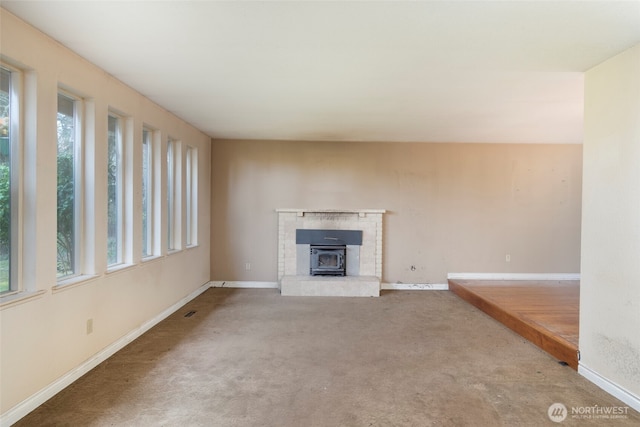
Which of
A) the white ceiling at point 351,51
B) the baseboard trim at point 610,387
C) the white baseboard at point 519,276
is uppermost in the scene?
the white ceiling at point 351,51

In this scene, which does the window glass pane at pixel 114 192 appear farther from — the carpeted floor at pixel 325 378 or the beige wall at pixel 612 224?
the beige wall at pixel 612 224

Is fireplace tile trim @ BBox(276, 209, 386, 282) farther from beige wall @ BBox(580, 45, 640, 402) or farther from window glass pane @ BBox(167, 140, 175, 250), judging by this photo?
beige wall @ BBox(580, 45, 640, 402)

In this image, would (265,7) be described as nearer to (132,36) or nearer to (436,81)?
(132,36)

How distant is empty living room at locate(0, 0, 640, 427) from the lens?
197cm

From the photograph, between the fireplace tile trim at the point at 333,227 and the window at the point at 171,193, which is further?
the fireplace tile trim at the point at 333,227

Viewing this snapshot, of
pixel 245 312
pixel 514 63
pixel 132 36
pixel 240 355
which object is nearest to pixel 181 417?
pixel 240 355

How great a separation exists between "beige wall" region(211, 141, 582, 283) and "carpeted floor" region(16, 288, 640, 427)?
167cm

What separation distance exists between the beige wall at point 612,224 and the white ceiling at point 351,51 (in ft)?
0.91

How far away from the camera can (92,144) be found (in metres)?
2.63

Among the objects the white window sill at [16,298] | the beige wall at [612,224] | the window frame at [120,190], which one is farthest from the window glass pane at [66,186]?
the beige wall at [612,224]

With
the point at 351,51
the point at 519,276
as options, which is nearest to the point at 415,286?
the point at 519,276

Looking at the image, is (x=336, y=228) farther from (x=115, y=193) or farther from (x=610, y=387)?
(x=610, y=387)

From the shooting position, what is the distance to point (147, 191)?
11.9ft

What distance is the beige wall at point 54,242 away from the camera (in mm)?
1951
